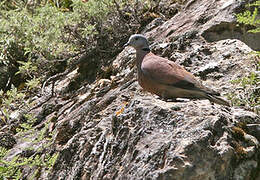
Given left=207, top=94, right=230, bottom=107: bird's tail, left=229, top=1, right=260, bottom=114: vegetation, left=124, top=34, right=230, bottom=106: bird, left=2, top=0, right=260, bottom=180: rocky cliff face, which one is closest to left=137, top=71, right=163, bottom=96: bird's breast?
left=124, top=34, right=230, bottom=106: bird

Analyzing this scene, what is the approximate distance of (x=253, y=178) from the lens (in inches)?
119

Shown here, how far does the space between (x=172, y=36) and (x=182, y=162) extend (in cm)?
345

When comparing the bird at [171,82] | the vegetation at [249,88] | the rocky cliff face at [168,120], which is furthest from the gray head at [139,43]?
the vegetation at [249,88]

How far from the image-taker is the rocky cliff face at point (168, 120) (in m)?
2.96

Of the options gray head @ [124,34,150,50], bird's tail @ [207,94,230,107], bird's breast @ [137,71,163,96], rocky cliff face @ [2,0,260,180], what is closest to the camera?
rocky cliff face @ [2,0,260,180]

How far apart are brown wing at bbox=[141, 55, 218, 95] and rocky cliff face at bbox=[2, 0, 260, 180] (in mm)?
301

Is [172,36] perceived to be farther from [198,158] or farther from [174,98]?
[198,158]

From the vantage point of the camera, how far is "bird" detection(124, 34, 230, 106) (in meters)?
3.97

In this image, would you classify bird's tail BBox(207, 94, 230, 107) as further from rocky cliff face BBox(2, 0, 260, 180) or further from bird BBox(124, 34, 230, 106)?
rocky cliff face BBox(2, 0, 260, 180)

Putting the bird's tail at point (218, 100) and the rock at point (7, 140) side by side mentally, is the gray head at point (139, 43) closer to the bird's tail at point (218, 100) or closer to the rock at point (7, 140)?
the bird's tail at point (218, 100)

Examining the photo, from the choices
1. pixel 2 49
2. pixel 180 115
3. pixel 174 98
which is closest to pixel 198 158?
pixel 180 115

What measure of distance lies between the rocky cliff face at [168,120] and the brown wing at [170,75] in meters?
0.30

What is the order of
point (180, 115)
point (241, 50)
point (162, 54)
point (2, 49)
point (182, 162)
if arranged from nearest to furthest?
1. point (182, 162)
2. point (180, 115)
3. point (241, 50)
4. point (162, 54)
5. point (2, 49)

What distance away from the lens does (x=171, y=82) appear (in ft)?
13.6
